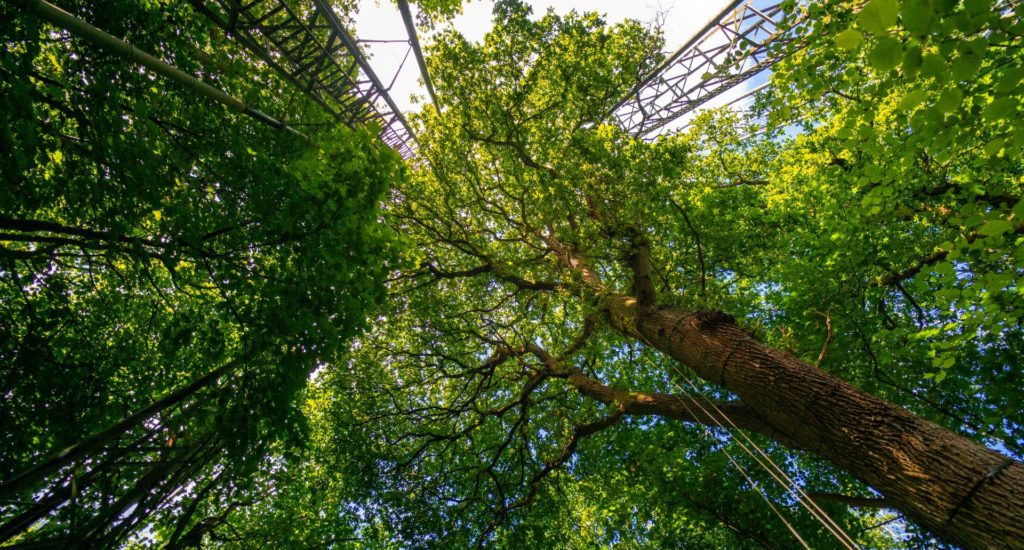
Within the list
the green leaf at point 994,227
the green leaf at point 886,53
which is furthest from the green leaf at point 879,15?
the green leaf at point 994,227

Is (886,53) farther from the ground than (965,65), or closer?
farther from the ground

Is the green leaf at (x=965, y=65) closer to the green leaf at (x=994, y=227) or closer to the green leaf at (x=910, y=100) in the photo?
the green leaf at (x=910, y=100)

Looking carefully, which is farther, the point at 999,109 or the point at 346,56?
the point at 346,56

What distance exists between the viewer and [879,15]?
127 centimetres

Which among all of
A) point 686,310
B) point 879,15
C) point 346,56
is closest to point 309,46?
point 346,56

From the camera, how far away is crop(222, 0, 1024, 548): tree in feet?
11.6

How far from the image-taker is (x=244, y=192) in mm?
3643

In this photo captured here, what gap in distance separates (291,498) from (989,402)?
12.2 meters

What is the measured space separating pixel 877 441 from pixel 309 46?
10.8m

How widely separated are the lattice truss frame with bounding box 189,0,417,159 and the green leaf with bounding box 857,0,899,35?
643cm

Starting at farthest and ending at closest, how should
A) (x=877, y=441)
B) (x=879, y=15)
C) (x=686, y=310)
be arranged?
(x=686, y=310) → (x=877, y=441) → (x=879, y=15)

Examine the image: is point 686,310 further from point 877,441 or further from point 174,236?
point 174,236

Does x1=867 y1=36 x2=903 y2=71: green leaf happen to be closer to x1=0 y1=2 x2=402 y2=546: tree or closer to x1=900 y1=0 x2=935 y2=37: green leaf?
x1=900 y1=0 x2=935 y2=37: green leaf

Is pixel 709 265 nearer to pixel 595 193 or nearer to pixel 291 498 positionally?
pixel 595 193
